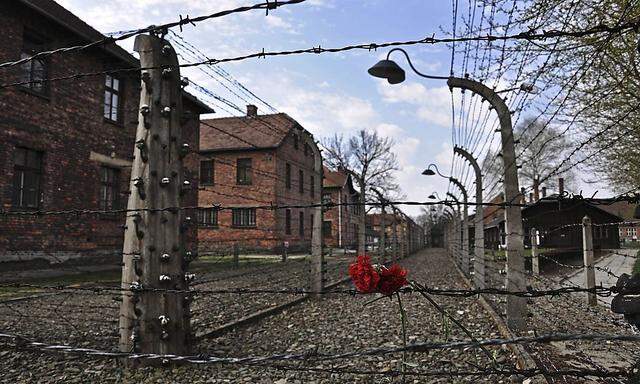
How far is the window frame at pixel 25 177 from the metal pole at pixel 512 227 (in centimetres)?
1155

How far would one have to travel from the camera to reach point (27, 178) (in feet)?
39.5

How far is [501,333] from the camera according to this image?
5586 millimetres

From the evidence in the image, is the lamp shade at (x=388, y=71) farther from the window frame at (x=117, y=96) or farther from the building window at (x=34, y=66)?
the window frame at (x=117, y=96)

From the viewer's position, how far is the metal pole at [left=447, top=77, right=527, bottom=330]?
569 cm

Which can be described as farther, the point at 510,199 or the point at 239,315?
the point at 239,315

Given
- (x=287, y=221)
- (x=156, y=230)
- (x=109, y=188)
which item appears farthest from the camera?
(x=287, y=221)

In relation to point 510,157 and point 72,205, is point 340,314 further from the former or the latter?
point 72,205

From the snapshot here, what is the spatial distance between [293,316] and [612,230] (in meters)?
26.8

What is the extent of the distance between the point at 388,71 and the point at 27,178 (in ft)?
35.1

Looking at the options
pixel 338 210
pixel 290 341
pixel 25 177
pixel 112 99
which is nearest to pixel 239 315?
pixel 290 341

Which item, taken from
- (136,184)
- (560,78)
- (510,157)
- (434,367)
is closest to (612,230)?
(560,78)

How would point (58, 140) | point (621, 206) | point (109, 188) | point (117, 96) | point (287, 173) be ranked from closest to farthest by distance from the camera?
point (58, 140)
point (109, 188)
point (117, 96)
point (621, 206)
point (287, 173)

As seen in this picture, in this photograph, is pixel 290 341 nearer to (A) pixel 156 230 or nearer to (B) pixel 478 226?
(A) pixel 156 230

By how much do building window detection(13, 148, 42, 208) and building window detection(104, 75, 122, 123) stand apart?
293 centimetres
